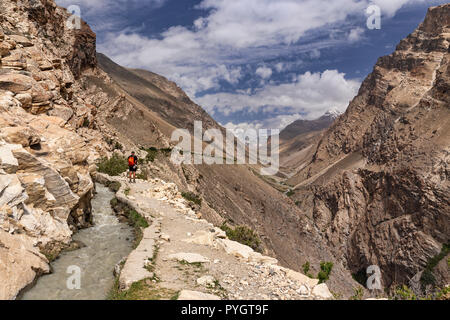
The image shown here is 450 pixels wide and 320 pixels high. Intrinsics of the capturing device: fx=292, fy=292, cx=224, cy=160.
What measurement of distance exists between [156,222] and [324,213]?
75.5m

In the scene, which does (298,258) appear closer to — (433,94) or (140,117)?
(140,117)

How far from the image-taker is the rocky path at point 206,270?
611 cm

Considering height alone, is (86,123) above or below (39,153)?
above

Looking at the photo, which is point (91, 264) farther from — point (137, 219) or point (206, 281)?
point (206, 281)

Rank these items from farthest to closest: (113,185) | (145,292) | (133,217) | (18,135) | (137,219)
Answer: (113,185)
(133,217)
(137,219)
(18,135)
(145,292)

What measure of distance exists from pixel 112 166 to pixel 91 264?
14645 millimetres

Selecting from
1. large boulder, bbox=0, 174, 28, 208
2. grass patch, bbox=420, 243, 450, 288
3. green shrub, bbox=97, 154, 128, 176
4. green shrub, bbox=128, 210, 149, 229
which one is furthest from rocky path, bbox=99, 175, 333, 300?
grass patch, bbox=420, 243, 450, 288

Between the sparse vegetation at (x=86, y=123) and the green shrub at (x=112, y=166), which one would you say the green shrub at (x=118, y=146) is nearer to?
the sparse vegetation at (x=86, y=123)

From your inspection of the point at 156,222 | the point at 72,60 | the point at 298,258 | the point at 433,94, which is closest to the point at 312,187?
the point at 433,94

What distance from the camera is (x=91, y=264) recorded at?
8.45 meters

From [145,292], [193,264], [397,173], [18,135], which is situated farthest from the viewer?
[397,173]

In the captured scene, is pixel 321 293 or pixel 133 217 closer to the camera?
pixel 321 293

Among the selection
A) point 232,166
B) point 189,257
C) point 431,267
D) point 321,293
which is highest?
point 189,257

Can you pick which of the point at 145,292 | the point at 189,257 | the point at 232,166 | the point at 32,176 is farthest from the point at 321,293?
the point at 232,166
